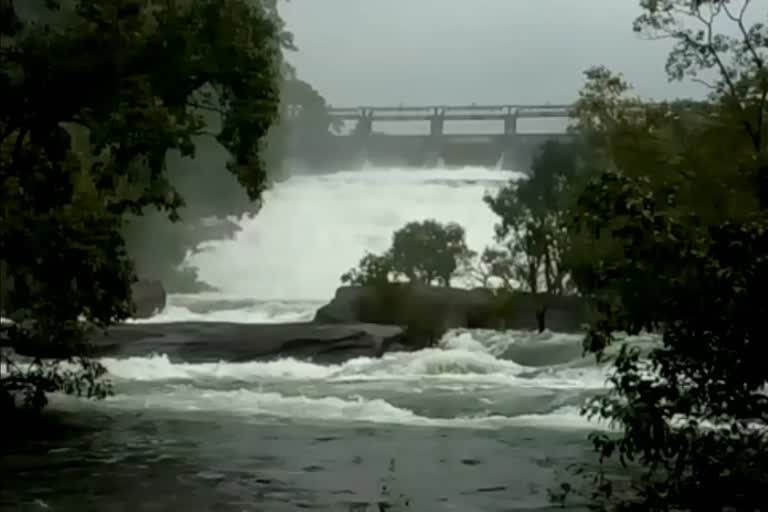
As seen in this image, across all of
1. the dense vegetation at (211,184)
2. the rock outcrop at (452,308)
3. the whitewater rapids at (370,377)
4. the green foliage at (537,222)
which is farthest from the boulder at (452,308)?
the dense vegetation at (211,184)

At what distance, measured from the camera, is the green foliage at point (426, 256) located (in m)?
29.1

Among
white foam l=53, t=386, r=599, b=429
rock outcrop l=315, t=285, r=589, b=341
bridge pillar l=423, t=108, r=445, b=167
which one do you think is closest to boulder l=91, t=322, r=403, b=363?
rock outcrop l=315, t=285, r=589, b=341

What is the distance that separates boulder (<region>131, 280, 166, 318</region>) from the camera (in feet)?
101

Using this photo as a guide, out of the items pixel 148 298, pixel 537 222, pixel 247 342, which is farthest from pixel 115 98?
pixel 148 298

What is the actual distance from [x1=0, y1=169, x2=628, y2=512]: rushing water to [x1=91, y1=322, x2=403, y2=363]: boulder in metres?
0.42

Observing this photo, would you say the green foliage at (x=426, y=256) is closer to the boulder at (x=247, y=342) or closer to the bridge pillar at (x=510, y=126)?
the boulder at (x=247, y=342)

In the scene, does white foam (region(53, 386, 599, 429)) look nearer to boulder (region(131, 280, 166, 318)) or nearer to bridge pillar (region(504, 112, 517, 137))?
boulder (region(131, 280, 166, 318))

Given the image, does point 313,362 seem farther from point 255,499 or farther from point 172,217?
point 255,499

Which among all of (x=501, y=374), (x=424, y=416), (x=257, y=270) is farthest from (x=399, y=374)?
(x=257, y=270)

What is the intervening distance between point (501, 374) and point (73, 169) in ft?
30.7

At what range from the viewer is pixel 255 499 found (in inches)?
400

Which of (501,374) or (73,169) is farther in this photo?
(501,374)

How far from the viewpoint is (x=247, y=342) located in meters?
22.3

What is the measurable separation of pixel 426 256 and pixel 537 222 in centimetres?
282
